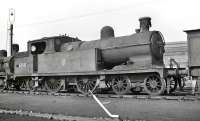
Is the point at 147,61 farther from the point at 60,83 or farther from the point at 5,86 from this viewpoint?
the point at 5,86

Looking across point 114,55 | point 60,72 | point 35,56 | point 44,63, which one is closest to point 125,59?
point 114,55

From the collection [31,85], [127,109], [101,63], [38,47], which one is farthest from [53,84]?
[127,109]

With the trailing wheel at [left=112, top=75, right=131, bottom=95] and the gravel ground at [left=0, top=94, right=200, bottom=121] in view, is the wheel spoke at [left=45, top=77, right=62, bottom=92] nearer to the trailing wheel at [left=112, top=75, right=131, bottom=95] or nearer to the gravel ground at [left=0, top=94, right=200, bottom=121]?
the trailing wheel at [left=112, top=75, right=131, bottom=95]

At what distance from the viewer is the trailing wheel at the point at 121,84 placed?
11.0m

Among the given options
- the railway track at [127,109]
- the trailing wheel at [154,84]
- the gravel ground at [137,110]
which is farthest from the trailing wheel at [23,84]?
the trailing wheel at [154,84]

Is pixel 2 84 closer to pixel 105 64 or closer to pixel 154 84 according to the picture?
pixel 105 64

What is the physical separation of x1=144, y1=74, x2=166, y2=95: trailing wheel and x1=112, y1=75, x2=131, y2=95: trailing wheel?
0.83 meters

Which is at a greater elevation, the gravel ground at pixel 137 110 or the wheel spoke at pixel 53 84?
the wheel spoke at pixel 53 84

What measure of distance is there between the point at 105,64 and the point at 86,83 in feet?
4.44

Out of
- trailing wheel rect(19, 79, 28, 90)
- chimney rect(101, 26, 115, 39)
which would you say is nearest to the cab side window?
trailing wheel rect(19, 79, 28, 90)

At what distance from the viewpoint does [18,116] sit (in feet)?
24.0

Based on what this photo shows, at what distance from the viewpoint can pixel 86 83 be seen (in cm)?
1234

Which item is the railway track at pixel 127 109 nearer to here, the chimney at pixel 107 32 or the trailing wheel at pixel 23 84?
the chimney at pixel 107 32

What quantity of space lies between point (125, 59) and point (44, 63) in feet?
16.1
